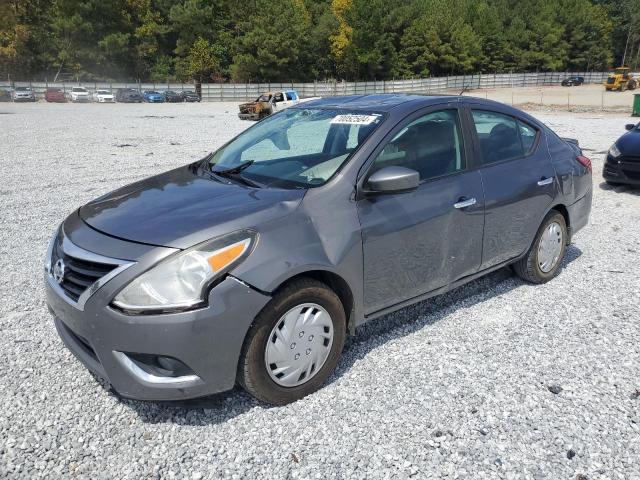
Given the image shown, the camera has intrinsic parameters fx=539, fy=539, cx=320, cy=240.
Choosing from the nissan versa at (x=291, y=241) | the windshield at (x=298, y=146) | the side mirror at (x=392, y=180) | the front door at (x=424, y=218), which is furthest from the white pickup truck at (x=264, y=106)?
the side mirror at (x=392, y=180)

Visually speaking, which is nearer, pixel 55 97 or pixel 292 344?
pixel 292 344

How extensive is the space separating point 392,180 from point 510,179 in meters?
1.46

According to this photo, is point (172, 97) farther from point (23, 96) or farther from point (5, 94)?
point (5, 94)

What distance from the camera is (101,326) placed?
260 cm

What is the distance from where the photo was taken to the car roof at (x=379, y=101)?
147 inches

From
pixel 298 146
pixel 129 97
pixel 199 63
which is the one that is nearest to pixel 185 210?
pixel 298 146

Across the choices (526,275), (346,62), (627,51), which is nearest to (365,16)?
(346,62)

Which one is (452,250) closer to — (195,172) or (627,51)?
(195,172)

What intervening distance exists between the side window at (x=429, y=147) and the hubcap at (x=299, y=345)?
3.27ft

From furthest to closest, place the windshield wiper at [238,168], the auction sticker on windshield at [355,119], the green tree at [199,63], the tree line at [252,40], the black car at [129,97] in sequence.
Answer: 1. the green tree at [199,63]
2. the tree line at [252,40]
3. the black car at [129,97]
4. the windshield wiper at [238,168]
5. the auction sticker on windshield at [355,119]

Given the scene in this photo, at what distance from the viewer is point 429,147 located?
12.1 feet

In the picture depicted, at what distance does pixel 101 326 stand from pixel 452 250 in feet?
7.55

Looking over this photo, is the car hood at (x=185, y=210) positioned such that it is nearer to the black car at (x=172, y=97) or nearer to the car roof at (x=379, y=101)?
the car roof at (x=379, y=101)

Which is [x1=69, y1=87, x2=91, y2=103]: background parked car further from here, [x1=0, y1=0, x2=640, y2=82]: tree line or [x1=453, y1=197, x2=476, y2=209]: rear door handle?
[x1=453, y1=197, x2=476, y2=209]: rear door handle
